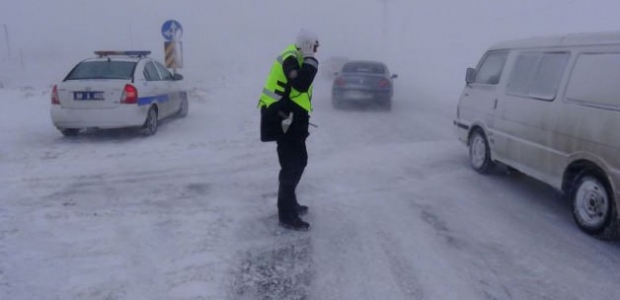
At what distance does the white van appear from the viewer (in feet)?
16.7

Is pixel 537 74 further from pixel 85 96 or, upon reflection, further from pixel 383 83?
pixel 383 83

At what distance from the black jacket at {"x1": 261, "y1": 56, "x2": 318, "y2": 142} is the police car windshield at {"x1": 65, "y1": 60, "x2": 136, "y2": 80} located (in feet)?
19.0

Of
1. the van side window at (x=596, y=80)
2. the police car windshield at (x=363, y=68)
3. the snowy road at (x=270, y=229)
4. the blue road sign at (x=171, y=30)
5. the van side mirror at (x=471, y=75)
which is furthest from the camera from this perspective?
the police car windshield at (x=363, y=68)

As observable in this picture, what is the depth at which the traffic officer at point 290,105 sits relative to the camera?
4.82 meters

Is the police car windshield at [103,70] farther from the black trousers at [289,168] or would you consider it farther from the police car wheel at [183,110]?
the black trousers at [289,168]

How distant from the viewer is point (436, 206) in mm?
6211

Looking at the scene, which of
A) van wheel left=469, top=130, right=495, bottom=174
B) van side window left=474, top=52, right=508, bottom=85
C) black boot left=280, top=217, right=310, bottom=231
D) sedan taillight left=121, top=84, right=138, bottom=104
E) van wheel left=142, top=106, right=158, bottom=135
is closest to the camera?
black boot left=280, top=217, right=310, bottom=231

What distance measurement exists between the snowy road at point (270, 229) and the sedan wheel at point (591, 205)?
0.54 feet

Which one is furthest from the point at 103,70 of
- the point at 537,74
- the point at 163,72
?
the point at 537,74

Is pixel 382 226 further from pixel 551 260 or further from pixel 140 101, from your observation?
pixel 140 101

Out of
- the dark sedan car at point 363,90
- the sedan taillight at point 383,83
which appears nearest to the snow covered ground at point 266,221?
the dark sedan car at point 363,90

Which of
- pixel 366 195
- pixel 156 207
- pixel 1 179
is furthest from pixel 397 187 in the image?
pixel 1 179

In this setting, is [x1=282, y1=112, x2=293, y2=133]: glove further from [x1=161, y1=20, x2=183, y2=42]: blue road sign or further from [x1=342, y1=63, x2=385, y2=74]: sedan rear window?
[x1=342, y1=63, x2=385, y2=74]: sedan rear window

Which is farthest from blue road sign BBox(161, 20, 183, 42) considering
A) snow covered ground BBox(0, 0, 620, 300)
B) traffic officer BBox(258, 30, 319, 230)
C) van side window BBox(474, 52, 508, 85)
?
traffic officer BBox(258, 30, 319, 230)
